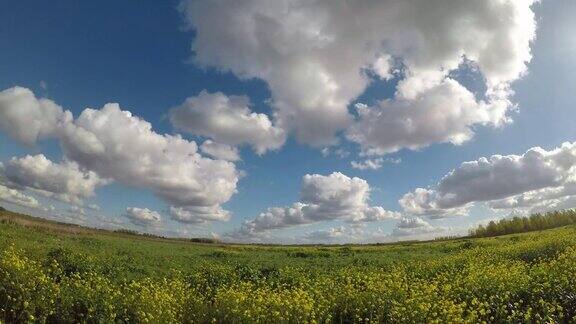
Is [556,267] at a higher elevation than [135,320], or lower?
higher

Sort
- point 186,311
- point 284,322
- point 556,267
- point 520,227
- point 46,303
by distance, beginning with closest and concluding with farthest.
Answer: point 284,322, point 46,303, point 186,311, point 556,267, point 520,227

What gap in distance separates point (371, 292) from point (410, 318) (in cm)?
204

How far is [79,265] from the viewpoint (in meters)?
19.4

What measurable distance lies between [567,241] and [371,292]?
68.7ft

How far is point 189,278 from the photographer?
64.4ft

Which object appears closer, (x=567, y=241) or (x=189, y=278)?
(x=189, y=278)

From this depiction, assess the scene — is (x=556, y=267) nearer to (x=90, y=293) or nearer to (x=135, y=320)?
(x=135, y=320)

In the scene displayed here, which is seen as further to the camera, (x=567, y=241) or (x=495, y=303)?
(x=567, y=241)

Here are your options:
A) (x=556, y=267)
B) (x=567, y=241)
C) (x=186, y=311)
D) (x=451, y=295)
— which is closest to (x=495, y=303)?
(x=451, y=295)

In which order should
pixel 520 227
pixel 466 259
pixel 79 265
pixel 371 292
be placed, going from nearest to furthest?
pixel 371 292, pixel 79 265, pixel 466 259, pixel 520 227

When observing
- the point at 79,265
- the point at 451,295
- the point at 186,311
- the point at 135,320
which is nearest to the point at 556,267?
the point at 451,295

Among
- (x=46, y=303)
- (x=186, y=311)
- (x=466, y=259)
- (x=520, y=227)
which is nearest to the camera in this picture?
(x=46, y=303)

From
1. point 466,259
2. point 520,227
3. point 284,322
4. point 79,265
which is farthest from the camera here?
point 520,227

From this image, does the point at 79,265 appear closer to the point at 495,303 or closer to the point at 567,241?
the point at 495,303
